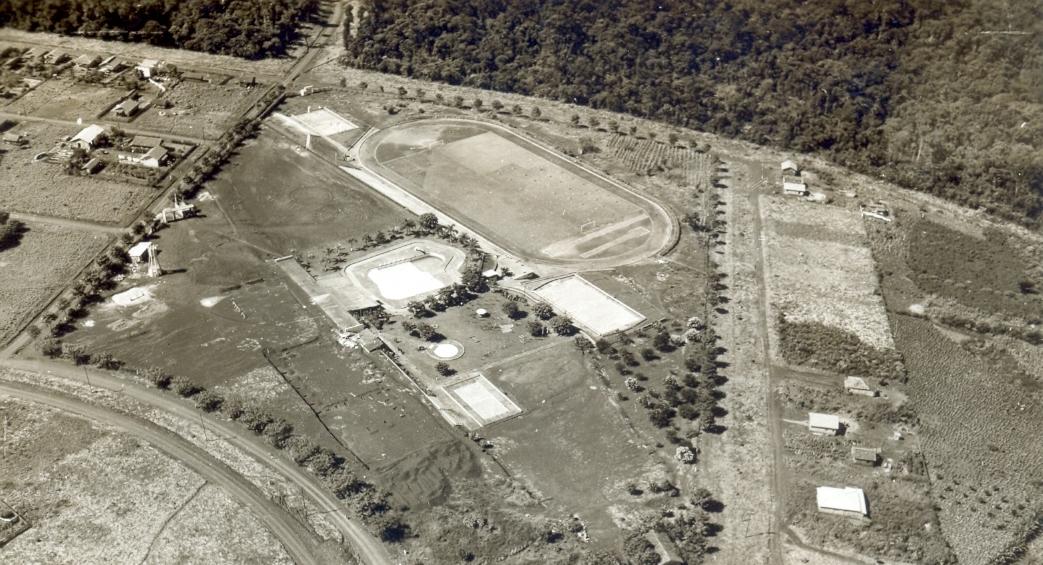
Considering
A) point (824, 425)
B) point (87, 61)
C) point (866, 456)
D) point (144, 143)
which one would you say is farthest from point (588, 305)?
point (87, 61)

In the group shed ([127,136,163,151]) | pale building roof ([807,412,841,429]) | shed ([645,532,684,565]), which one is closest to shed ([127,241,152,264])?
shed ([127,136,163,151])

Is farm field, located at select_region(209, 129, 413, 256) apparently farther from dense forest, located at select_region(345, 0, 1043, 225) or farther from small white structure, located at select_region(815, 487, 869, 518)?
small white structure, located at select_region(815, 487, 869, 518)

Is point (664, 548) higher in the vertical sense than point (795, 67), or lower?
lower

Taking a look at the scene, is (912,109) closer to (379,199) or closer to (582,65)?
(582,65)

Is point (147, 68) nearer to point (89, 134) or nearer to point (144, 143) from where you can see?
point (89, 134)

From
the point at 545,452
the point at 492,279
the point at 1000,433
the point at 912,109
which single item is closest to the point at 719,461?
the point at 545,452

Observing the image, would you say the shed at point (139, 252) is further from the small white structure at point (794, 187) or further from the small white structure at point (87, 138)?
the small white structure at point (794, 187)

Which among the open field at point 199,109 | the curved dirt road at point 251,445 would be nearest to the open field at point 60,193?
the open field at point 199,109
